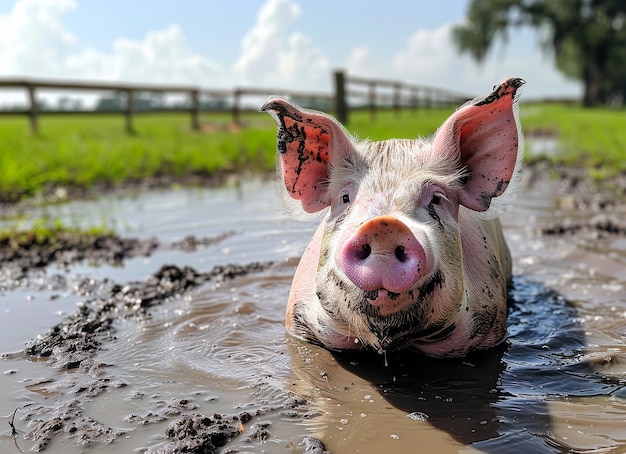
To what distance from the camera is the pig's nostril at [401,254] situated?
7.42ft

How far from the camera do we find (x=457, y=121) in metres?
2.93

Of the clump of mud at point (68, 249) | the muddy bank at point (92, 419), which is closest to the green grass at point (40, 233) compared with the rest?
the clump of mud at point (68, 249)

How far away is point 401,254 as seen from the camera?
7.45ft

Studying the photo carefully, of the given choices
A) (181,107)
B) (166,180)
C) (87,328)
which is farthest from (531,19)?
(87,328)

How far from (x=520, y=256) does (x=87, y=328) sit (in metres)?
3.22

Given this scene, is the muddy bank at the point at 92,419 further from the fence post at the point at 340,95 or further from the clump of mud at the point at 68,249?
the fence post at the point at 340,95

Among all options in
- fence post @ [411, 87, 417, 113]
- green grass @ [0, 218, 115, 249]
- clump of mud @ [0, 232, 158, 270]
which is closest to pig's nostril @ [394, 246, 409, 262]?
clump of mud @ [0, 232, 158, 270]

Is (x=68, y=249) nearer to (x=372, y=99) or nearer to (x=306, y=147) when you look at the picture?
(x=306, y=147)

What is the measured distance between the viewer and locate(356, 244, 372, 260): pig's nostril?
229cm

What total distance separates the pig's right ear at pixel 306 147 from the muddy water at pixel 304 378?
737 millimetres

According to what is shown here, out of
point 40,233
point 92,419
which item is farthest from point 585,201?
point 92,419

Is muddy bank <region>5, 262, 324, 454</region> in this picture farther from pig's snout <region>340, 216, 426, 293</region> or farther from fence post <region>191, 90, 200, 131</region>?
fence post <region>191, 90, 200, 131</region>

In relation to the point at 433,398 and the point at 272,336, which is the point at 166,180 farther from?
the point at 433,398

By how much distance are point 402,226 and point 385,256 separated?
0.40ft
